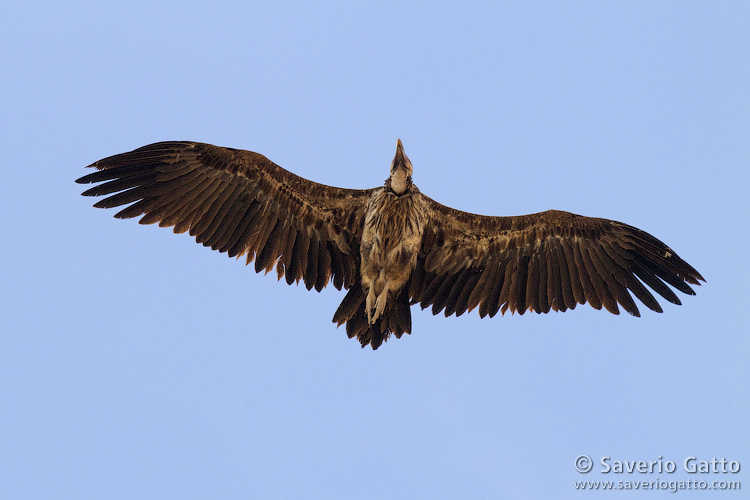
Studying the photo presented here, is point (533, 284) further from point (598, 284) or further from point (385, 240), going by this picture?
point (385, 240)

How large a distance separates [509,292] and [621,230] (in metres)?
1.98

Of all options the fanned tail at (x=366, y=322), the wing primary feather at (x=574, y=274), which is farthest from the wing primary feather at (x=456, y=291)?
the wing primary feather at (x=574, y=274)

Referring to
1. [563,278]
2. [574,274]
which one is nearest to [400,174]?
[563,278]

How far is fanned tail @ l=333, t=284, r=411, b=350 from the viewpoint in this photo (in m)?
13.0

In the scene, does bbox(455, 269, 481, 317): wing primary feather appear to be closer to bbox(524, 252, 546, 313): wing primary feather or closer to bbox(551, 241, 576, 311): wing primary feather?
bbox(524, 252, 546, 313): wing primary feather

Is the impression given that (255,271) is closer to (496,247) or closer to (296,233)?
(296,233)

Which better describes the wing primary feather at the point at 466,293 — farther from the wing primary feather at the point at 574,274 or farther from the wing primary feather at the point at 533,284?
the wing primary feather at the point at 574,274

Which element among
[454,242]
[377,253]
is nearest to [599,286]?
[454,242]

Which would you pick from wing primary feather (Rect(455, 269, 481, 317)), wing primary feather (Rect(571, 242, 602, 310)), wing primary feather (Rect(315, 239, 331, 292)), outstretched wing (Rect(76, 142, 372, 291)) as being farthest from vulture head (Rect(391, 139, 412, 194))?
wing primary feather (Rect(571, 242, 602, 310))

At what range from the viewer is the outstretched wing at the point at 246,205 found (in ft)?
43.1

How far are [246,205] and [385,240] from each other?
7.42ft

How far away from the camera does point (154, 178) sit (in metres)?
13.2

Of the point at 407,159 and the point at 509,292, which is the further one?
the point at 509,292

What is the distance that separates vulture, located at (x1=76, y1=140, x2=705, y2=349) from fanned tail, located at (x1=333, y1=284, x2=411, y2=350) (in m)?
0.02
